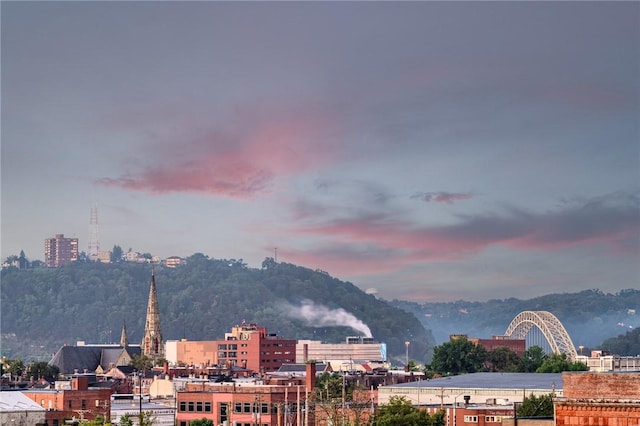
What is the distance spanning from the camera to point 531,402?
378 feet

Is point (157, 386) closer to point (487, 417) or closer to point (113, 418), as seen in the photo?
point (113, 418)

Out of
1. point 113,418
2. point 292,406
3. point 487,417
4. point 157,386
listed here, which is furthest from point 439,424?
point 157,386

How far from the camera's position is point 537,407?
112875 millimetres

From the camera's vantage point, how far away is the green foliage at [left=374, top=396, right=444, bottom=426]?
105062 millimetres

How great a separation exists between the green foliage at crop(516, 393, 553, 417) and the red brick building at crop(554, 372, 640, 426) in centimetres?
5212

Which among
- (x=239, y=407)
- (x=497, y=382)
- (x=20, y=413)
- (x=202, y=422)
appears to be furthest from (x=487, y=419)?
(x=20, y=413)

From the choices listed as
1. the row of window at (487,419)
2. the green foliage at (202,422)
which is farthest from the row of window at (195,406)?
the row of window at (487,419)

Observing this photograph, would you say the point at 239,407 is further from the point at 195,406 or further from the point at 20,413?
the point at 20,413

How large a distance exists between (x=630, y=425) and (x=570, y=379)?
3.76m

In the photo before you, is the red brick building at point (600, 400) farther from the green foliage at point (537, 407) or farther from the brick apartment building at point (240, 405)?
the brick apartment building at point (240, 405)

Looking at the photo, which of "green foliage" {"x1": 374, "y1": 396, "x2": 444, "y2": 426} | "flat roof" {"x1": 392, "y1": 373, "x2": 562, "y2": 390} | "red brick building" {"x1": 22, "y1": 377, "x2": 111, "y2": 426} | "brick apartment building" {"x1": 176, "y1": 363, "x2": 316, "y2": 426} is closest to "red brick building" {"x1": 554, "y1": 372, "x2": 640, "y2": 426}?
"green foliage" {"x1": 374, "y1": 396, "x2": 444, "y2": 426}

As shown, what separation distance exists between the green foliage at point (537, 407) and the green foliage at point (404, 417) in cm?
786

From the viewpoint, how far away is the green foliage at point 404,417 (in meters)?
105

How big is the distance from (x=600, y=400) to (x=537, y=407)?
5699cm
